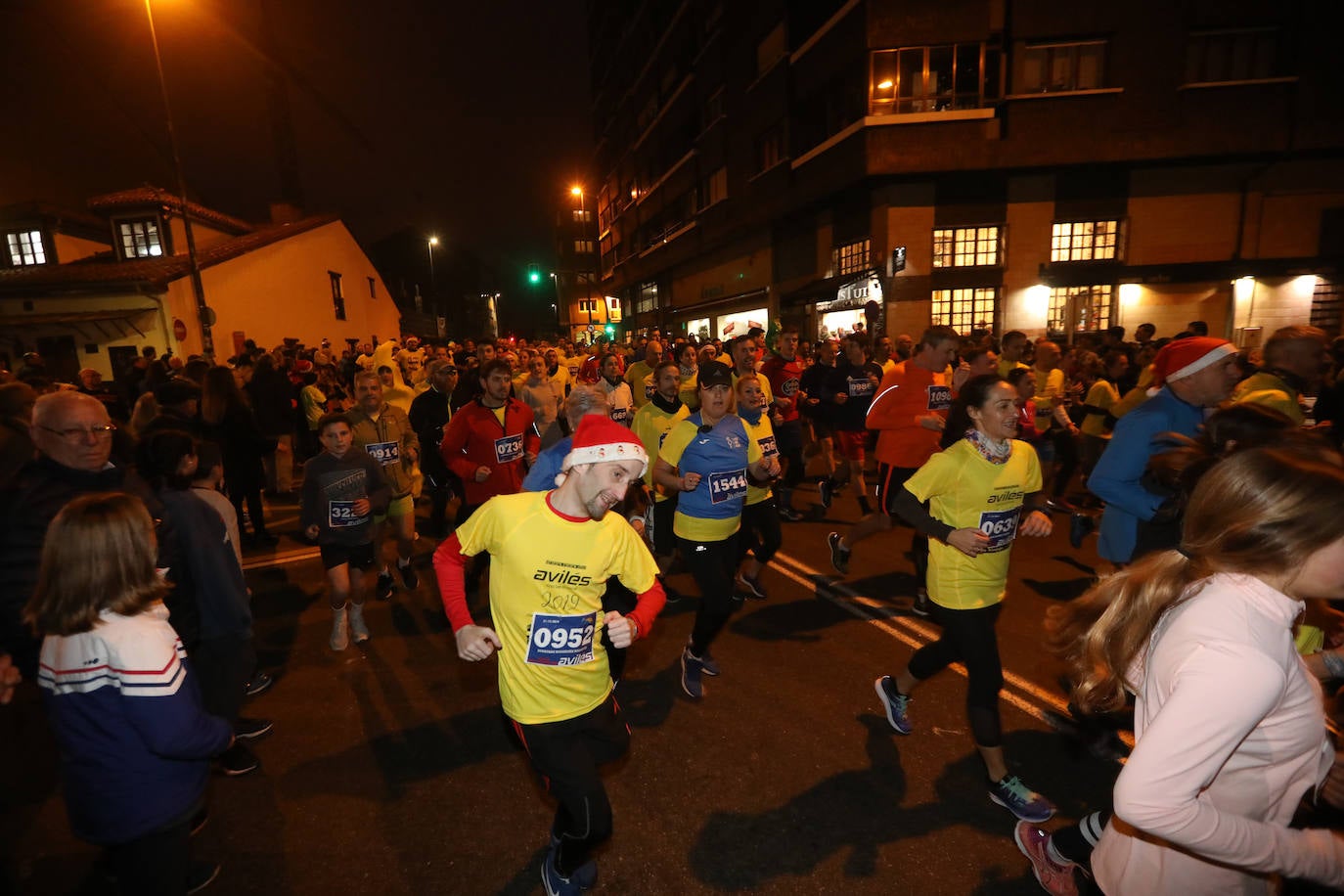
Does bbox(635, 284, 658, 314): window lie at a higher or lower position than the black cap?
higher

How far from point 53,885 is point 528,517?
310 centimetres

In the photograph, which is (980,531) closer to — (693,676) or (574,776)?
(693,676)

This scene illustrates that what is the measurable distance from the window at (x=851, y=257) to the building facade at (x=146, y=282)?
19820 mm

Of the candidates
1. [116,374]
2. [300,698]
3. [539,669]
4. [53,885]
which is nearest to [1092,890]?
[539,669]

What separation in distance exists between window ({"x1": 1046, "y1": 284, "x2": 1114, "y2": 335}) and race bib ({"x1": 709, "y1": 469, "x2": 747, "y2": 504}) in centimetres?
1944

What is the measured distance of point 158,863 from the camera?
2.38 meters

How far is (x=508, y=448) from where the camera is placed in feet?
20.0

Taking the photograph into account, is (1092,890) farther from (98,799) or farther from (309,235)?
(309,235)

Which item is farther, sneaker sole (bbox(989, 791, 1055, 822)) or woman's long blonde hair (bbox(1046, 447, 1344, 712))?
sneaker sole (bbox(989, 791, 1055, 822))

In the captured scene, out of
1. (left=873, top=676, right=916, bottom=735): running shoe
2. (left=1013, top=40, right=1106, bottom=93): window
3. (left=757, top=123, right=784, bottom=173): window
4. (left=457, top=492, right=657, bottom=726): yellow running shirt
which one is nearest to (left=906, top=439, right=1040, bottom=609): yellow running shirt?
(left=873, top=676, right=916, bottom=735): running shoe

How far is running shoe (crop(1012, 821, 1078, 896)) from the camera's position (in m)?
2.84

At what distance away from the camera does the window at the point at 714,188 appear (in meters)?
32.1

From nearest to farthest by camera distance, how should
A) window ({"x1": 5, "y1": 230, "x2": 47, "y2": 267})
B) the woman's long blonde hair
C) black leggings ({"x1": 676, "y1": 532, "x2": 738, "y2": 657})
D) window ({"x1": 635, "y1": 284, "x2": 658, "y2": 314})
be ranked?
1. the woman's long blonde hair
2. black leggings ({"x1": 676, "y1": 532, "x2": 738, "y2": 657})
3. window ({"x1": 5, "y1": 230, "x2": 47, "y2": 267})
4. window ({"x1": 635, "y1": 284, "x2": 658, "y2": 314})

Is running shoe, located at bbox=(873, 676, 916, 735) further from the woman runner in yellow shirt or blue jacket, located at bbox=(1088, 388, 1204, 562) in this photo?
blue jacket, located at bbox=(1088, 388, 1204, 562)
